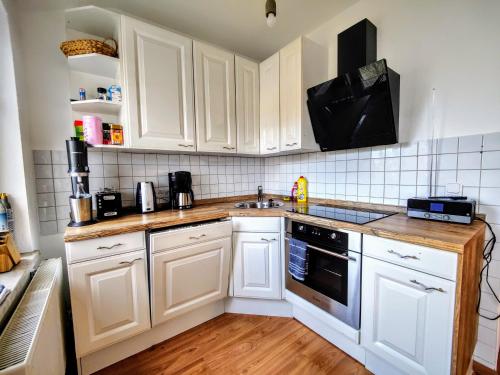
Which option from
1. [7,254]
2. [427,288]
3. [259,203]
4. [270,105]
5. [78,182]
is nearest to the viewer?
[427,288]

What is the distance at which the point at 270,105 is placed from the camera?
6.70 ft

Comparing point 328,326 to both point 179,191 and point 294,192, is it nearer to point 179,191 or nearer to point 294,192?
point 294,192

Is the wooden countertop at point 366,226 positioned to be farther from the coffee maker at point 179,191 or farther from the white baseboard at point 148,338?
the white baseboard at point 148,338

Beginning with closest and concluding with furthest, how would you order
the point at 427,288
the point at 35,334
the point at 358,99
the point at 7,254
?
the point at 35,334
the point at 427,288
the point at 7,254
the point at 358,99

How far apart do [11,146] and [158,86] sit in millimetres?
931

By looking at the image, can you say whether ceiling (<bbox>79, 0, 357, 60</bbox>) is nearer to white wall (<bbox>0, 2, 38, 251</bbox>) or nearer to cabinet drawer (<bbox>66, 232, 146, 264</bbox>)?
white wall (<bbox>0, 2, 38, 251</bbox>)

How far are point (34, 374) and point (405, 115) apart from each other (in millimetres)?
2189

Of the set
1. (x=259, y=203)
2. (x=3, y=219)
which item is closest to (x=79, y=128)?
(x=3, y=219)

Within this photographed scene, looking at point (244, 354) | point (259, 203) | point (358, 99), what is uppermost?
point (358, 99)

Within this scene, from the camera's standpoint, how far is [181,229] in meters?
1.46

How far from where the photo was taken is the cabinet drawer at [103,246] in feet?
3.79

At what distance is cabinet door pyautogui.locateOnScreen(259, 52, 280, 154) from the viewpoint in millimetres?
1967

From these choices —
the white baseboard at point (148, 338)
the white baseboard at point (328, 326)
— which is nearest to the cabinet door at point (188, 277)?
the white baseboard at point (148, 338)

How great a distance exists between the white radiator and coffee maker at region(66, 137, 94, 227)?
32 cm
